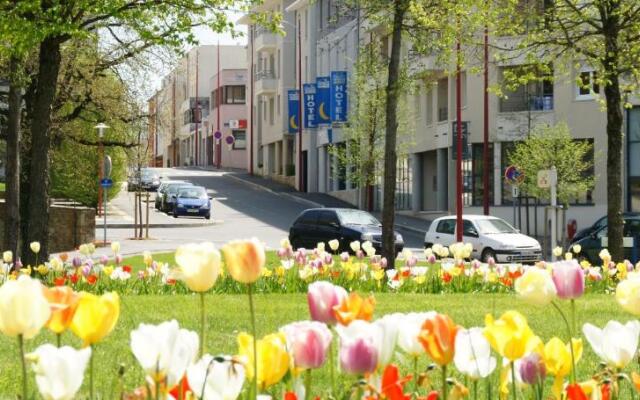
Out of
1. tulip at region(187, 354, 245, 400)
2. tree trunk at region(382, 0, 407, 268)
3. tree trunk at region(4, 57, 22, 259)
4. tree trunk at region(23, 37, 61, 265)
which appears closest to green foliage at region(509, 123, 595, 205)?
tree trunk at region(382, 0, 407, 268)

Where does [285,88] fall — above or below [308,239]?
above

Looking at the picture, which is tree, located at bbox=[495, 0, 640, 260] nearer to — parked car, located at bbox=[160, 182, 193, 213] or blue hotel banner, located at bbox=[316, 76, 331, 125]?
parked car, located at bbox=[160, 182, 193, 213]

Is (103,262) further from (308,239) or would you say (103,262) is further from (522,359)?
(308,239)

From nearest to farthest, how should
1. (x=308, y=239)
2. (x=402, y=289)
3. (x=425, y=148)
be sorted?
(x=402, y=289)
(x=308, y=239)
(x=425, y=148)

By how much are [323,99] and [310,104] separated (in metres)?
2.24

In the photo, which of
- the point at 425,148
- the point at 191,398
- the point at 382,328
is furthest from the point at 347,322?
the point at 425,148

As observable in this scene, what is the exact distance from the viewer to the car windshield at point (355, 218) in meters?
35.8

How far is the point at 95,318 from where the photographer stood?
2.87m

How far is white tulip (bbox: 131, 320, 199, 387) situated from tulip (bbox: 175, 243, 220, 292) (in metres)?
0.28

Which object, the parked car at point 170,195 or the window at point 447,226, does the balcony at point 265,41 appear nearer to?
the parked car at point 170,195

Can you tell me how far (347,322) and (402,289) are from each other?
13.1 m

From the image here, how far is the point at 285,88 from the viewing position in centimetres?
8362

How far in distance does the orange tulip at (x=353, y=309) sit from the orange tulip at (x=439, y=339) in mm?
197

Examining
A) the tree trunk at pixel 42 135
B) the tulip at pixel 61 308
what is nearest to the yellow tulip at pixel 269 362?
the tulip at pixel 61 308
